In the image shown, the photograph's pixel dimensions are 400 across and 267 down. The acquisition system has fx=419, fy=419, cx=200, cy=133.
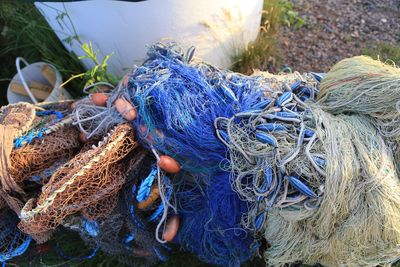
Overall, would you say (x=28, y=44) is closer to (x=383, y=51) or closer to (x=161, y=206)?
(x=161, y=206)

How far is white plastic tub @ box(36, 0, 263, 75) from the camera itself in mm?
2350

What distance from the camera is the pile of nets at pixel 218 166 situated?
164 cm

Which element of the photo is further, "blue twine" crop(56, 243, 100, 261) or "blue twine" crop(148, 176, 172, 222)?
"blue twine" crop(56, 243, 100, 261)

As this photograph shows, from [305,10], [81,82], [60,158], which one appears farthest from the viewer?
[305,10]

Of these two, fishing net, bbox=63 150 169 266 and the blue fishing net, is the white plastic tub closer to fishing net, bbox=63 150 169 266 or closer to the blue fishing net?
the blue fishing net

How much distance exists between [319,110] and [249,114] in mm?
296

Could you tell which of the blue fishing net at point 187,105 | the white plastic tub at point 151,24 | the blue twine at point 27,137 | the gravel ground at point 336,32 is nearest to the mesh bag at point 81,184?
the blue fishing net at point 187,105

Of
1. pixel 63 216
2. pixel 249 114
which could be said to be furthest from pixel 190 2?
pixel 63 216

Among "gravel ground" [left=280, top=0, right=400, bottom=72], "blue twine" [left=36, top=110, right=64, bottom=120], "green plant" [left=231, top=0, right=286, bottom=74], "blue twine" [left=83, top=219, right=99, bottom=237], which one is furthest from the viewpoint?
"gravel ground" [left=280, top=0, right=400, bottom=72]

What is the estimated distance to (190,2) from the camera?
235 centimetres

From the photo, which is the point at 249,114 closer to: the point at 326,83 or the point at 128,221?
the point at 326,83

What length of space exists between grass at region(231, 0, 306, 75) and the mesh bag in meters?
1.24

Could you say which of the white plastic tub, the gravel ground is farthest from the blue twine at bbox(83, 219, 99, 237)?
the gravel ground

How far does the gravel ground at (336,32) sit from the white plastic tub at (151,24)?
53 centimetres
